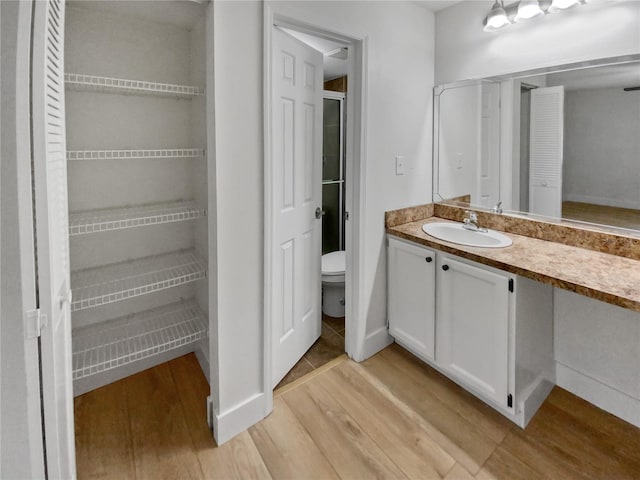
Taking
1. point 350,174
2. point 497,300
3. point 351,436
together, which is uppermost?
point 350,174

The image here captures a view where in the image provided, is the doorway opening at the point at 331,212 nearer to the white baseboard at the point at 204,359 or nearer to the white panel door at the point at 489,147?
the white baseboard at the point at 204,359

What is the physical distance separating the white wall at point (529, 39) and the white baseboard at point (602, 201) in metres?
0.67

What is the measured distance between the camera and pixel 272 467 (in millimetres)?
1527

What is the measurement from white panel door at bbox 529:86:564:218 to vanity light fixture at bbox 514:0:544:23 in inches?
14.5

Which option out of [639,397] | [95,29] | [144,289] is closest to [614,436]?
[639,397]

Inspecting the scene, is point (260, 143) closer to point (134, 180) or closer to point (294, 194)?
point (294, 194)

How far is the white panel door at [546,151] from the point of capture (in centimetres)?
194

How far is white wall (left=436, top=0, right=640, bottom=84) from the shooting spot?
1.68m

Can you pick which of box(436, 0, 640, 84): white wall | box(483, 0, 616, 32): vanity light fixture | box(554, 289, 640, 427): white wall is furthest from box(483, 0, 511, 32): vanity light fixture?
box(554, 289, 640, 427): white wall

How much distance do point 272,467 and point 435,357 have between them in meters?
1.07

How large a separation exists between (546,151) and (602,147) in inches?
9.9

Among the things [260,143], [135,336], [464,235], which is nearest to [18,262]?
[260,143]

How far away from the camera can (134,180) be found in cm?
197

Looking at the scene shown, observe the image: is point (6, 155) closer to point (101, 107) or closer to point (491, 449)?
point (101, 107)
